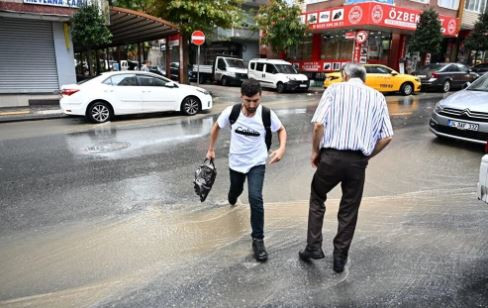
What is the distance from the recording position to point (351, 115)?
2.96m

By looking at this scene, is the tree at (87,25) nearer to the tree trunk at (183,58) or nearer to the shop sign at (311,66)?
the tree trunk at (183,58)

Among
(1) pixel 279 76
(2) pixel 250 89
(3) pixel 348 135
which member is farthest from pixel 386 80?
(3) pixel 348 135

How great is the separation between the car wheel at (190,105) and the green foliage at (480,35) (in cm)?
2218

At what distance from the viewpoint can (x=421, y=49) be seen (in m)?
23.1

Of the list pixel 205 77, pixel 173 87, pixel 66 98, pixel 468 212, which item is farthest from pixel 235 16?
pixel 468 212

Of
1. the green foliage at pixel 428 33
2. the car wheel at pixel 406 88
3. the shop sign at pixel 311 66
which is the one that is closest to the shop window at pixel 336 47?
the shop sign at pixel 311 66

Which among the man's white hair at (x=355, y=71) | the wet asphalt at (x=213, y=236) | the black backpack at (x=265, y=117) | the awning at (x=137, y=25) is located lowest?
the wet asphalt at (x=213, y=236)

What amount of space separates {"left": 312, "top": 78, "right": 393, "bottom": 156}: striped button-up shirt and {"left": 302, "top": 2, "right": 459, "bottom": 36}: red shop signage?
2053 centimetres

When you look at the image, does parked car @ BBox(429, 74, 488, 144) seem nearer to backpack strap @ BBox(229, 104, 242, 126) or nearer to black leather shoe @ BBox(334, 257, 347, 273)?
black leather shoe @ BBox(334, 257, 347, 273)

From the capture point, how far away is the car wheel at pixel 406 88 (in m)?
19.0

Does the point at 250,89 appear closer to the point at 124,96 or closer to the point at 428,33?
the point at 124,96

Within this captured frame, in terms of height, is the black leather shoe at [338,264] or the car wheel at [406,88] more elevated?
the car wheel at [406,88]

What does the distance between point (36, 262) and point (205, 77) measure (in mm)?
25228

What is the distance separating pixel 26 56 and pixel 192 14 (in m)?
7.40
